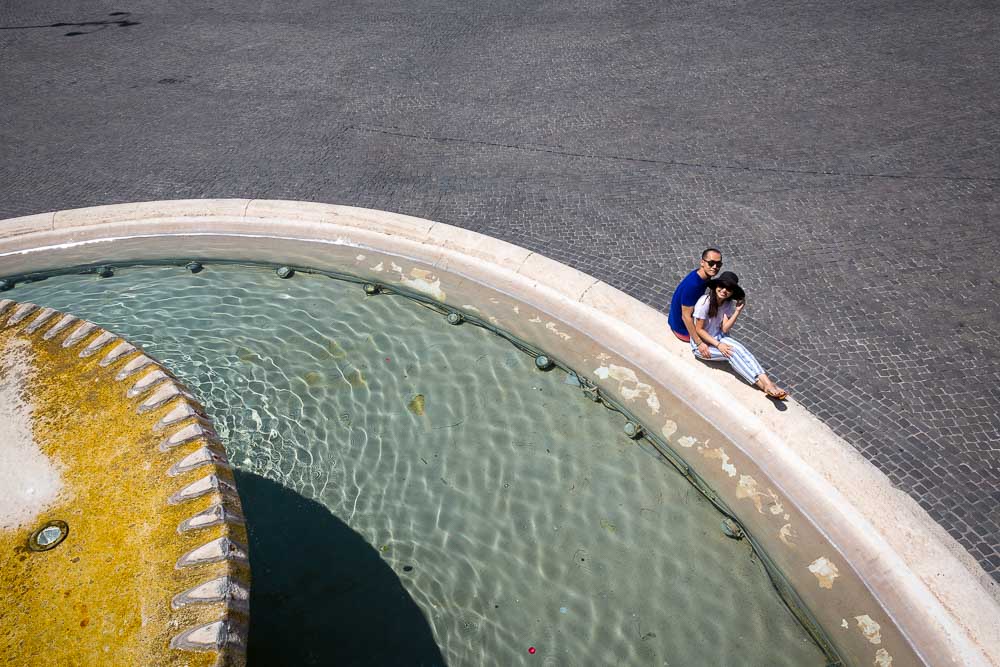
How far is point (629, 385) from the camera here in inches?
248

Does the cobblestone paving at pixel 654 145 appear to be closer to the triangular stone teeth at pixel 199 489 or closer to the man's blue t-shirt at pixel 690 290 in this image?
the man's blue t-shirt at pixel 690 290

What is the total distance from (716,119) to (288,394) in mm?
7032

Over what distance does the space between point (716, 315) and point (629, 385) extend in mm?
991

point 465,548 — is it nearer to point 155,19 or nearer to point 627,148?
point 627,148

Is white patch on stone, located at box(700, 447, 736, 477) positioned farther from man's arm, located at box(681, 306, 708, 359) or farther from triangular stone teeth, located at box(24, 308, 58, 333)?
triangular stone teeth, located at box(24, 308, 58, 333)

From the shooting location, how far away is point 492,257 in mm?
7520

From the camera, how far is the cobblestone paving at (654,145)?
630cm

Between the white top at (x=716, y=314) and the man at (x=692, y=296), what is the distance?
7cm

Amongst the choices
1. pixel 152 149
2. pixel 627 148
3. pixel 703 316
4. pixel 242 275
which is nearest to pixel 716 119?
pixel 627 148

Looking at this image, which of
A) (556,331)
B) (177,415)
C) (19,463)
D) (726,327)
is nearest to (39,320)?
(19,463)

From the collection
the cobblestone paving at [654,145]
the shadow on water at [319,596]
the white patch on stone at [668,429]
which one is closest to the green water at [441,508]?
the shadow on water at [319,596]

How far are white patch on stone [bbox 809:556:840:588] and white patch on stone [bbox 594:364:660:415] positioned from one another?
1709 millimetres

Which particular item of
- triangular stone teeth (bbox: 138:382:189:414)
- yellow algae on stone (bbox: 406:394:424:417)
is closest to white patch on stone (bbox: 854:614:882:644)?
yellow algae on stone (bbox: 406:394:424:417)

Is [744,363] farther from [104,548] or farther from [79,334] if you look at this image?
[79,334]
